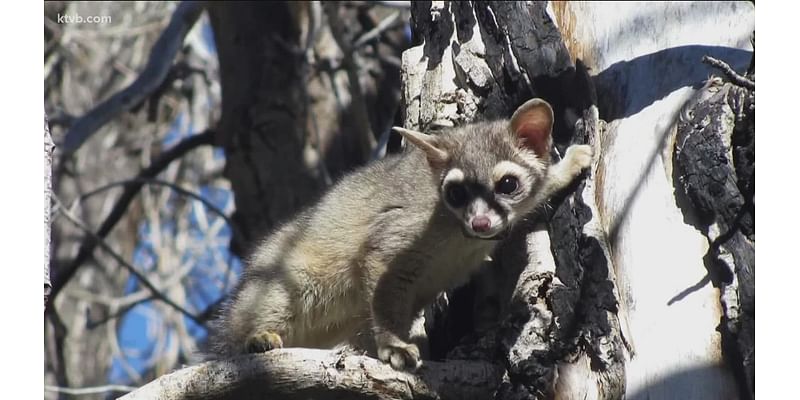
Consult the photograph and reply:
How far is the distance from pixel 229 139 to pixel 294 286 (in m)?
2.65

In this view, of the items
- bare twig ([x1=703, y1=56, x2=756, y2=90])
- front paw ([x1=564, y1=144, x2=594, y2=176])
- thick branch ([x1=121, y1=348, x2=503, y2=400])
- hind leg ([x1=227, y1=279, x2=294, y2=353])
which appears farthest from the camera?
hind leg ([x1=227, y1=279, x2=294, y2=353])

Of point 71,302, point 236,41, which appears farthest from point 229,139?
point 71,302

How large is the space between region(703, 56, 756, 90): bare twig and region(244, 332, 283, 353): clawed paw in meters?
2.29

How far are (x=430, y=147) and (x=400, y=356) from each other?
97 cm

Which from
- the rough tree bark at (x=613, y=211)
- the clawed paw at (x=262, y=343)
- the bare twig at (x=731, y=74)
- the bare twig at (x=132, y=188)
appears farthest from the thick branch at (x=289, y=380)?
the bare twig at (x=132, y=188)

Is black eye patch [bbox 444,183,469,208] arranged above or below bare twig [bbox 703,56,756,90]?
below

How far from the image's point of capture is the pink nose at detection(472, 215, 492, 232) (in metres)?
4.48

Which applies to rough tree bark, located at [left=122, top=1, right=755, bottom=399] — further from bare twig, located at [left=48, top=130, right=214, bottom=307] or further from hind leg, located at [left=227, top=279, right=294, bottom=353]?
bare twig, located at [left=48, top=130, right=214, bottom=307]

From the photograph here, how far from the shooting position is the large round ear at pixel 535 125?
4.59m

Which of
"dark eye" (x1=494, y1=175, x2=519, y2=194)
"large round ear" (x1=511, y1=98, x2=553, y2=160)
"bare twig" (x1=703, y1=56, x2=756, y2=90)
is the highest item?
"bare twig" (x1=703, y1=56, x2=756, y2=90)

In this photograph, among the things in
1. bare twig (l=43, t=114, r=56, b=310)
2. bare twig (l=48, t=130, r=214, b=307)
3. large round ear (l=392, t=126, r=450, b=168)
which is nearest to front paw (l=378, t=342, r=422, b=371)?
large round ear (l=392, t=126, r=450, b=168)

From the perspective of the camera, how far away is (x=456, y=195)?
4.76 metres

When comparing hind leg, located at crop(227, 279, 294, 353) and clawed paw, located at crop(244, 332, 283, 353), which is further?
hind leg, located at crop(227, 279, 294, 353)

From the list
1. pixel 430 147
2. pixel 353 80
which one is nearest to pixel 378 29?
pixel 353 80
